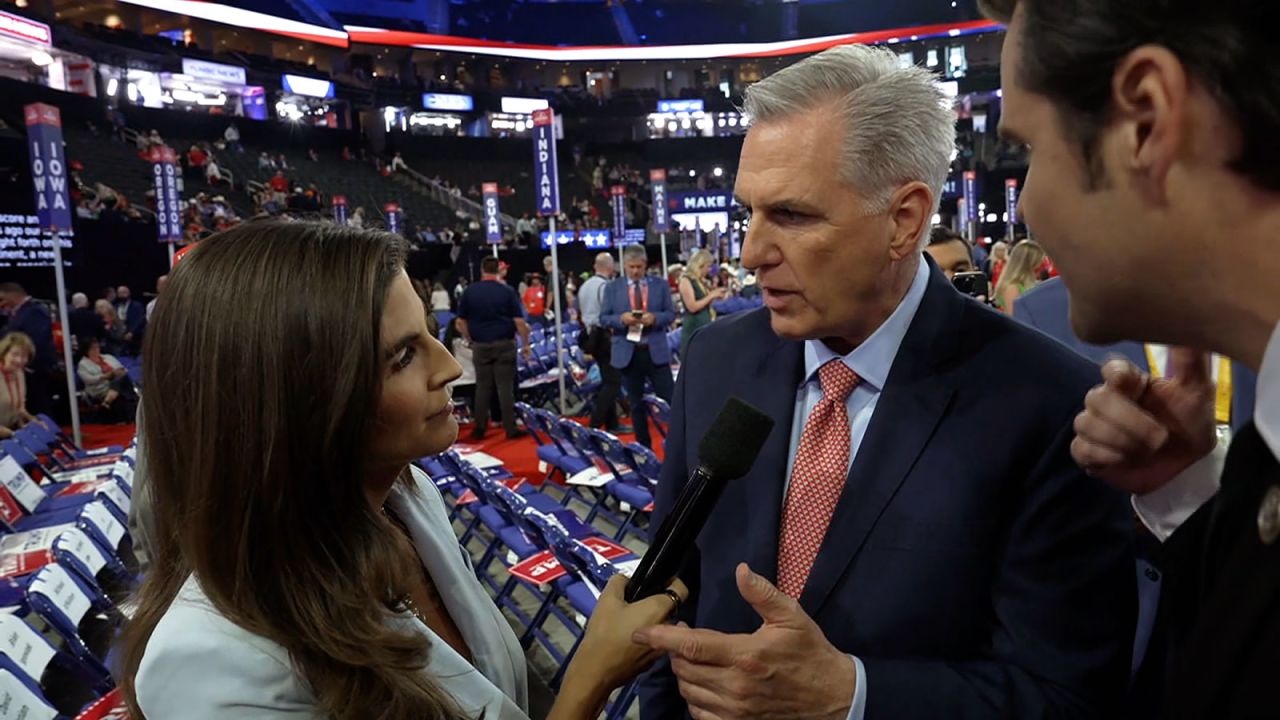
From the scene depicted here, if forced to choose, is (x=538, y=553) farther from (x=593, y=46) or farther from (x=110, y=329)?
(x=593, y=46)

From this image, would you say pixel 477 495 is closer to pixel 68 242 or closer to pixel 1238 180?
pixel 1238 180

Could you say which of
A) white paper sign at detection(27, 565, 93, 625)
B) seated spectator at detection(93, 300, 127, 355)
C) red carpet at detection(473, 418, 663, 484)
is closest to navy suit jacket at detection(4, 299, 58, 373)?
seated spectator at detection(93, 300, 127, 355)

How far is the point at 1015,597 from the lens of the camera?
1.22 meters

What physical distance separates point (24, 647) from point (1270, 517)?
3.68 meters

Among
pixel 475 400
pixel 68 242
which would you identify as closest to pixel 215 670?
pixel 475 400

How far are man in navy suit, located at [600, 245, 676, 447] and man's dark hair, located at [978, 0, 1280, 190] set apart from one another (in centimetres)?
696

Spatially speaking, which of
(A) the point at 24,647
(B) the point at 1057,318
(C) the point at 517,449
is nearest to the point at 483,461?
(C) the point at 517,449

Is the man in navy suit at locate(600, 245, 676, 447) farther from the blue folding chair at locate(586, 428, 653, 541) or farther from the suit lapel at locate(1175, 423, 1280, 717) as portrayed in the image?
the suit lapel at locate(1175, 423, 1280, 717)

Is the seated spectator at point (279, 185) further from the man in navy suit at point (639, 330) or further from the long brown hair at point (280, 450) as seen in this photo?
the long brown hair at point (280, 450)

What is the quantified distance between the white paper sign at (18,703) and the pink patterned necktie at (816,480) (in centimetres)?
233

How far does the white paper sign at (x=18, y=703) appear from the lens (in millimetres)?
2367

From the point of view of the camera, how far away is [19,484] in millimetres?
5199

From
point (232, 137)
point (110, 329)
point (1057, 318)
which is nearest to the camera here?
point (1057, 318)

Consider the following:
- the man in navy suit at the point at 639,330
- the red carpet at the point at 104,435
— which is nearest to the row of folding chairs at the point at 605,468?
the man in navy suit at the point at 639,330
